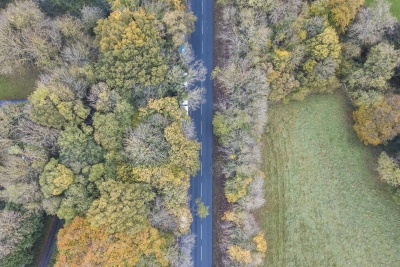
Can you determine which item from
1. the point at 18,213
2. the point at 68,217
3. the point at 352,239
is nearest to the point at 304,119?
the point at 352,239

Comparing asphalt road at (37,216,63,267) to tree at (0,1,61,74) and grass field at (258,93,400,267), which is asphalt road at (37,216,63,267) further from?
grass field at (258,93,400,267)

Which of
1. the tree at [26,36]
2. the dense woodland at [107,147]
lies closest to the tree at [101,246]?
the dense woodland at [107,147]

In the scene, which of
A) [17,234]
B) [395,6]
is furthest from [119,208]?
[395,6]

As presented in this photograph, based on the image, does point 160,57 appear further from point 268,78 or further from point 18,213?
point 18,213

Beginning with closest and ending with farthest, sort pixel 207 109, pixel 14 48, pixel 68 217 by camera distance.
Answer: pixel 68 217 < pixel 14 48 < pixel 207 109

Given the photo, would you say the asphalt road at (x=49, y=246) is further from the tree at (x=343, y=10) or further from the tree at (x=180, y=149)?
the tree at (x=343, y=10)

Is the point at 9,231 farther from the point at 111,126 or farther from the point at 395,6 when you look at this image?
the point at 395,6

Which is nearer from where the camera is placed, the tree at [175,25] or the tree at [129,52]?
the tree at [129,52]
